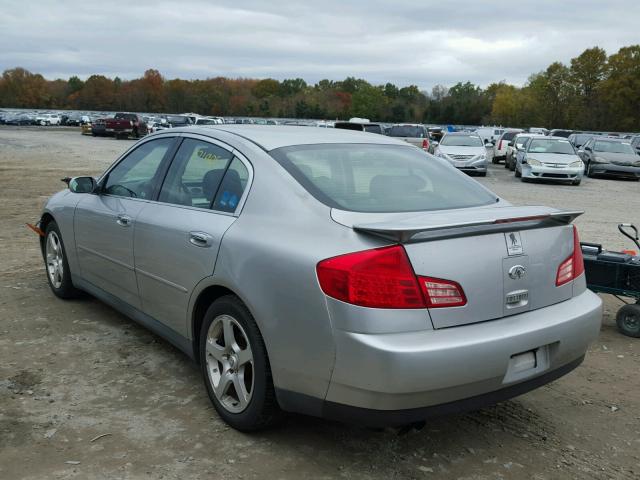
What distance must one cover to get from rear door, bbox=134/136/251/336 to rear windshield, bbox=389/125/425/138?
22.8m

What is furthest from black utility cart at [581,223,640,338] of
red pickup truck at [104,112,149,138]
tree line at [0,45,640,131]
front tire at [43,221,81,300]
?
tree line at [0,45,640,131]

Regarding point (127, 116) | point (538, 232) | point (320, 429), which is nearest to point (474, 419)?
point (320, 429)

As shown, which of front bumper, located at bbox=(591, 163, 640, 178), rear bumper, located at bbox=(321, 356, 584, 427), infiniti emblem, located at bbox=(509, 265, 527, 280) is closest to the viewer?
rear bumper, located at bbox=(321, 356, 584, 427)

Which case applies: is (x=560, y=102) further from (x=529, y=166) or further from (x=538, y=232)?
(x=538, y=232)

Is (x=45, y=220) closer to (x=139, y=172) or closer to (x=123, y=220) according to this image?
(x=139, y=172)

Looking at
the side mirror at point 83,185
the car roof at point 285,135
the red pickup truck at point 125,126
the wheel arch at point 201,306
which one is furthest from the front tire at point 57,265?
the red pickup truck at point 125,126

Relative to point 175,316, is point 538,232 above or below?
above

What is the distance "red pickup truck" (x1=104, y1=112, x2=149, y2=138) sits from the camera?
44656 millimetres

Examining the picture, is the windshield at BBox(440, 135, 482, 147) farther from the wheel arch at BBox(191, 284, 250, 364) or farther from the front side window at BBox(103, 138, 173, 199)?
the wheel arch at BBox(191, 284, 250, 364)

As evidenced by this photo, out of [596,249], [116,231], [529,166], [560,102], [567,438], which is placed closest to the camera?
[567,438]

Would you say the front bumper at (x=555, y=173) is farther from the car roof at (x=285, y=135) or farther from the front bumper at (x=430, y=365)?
the front bumper at (x=430, y=365)

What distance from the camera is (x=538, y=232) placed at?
3.22 meters

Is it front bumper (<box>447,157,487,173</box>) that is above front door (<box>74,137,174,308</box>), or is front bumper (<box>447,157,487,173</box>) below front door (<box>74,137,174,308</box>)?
below

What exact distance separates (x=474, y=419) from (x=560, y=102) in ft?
312
